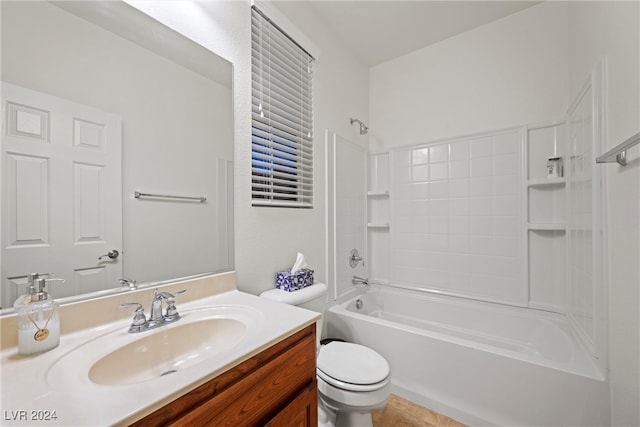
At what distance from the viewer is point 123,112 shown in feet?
2.95

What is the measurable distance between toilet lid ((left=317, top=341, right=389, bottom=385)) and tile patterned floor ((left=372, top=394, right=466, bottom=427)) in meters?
0.47

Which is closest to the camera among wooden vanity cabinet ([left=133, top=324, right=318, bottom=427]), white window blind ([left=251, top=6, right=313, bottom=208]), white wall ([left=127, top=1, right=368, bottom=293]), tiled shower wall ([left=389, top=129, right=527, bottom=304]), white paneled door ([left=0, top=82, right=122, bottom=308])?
wooden vanity cabinet ([left=133, top=324, right=318, bottom=427])

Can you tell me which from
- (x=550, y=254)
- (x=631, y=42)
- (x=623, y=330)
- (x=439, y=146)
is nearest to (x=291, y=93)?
(x=439, y=146)

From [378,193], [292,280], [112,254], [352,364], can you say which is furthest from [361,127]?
[112,254]

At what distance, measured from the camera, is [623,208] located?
103 cm

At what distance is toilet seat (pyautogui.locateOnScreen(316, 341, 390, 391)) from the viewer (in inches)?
47.3

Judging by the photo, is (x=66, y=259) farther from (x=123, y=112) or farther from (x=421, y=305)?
(x=421, y=305)

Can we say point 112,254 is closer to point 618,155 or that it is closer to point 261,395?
point 261,395

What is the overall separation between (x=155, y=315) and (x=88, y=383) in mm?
318

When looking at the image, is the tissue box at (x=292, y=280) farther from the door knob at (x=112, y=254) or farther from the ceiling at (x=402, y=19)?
the ceiling at (x=402, y=19)

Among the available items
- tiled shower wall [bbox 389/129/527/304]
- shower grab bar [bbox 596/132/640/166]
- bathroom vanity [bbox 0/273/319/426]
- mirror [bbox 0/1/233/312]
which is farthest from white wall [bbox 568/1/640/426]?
mirror [bbox 0/1/233/312]

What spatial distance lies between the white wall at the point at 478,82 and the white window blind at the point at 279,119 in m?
1.10

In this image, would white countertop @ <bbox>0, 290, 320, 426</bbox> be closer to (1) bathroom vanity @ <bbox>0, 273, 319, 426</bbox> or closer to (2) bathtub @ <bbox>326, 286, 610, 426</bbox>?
(1) bathroom vanity @ <bbox>0, 273, 319, 426</bbox>

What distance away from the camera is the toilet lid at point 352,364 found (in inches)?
48.3
